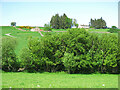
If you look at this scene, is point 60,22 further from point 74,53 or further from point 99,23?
point 74,53

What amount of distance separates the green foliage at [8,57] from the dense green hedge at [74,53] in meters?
1.54

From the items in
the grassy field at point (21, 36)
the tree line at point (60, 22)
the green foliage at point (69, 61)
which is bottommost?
the green foliage at point (69, 61)

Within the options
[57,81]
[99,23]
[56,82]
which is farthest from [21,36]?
[99,23]

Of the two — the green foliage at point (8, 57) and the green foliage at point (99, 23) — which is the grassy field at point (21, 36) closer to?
the green foliage at point (8, 57)

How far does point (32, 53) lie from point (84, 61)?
32.5 feet

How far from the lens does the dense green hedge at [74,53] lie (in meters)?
27.7

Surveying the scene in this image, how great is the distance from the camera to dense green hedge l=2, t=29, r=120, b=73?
27.7 metres

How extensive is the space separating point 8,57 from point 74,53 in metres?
12.5

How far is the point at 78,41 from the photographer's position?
28.8m

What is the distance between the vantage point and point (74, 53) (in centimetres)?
2886

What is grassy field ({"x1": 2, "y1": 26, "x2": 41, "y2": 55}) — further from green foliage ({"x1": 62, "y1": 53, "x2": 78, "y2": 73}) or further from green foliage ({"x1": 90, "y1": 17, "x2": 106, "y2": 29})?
green foliage ({"x1": 90, "y1": 17, "x2": 106, "y2": 29})

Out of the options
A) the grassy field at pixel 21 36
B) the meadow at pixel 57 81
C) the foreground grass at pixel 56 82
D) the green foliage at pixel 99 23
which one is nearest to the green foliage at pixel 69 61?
the meadow at pixel 57 81

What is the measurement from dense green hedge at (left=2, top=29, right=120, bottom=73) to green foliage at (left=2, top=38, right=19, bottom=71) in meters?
1.54

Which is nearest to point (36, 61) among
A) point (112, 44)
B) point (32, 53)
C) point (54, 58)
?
point (32, 53)
